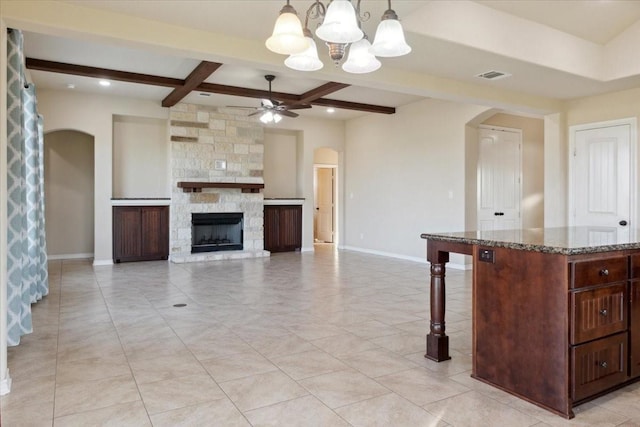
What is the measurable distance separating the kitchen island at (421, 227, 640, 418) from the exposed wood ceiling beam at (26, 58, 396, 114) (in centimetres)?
438

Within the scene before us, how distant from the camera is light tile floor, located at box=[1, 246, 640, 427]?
2340 millimetres

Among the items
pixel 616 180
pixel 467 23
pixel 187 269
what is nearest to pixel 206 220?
pixel 187 269

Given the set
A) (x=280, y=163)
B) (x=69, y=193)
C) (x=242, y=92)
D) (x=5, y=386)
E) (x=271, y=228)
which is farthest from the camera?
(x=280, y=163)

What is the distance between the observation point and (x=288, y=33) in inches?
89.0

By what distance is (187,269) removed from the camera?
7246mm

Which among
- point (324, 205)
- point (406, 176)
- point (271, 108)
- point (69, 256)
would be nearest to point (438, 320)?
point (271, 108)

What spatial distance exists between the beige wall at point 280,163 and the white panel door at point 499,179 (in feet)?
13.7

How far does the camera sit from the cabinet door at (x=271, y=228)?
9.43m

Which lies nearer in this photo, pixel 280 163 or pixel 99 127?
pixel 99 127

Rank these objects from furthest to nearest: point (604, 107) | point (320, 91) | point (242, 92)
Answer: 1. point (242, 92)
2. point (320, 91)
3. point (604, 107)

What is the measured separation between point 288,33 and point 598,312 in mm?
2256

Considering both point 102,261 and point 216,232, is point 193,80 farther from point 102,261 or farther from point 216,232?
point 102,261

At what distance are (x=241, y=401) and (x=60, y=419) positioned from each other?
0.92 meters

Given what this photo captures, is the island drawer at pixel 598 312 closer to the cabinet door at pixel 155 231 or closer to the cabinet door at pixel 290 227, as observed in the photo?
the cabinet door at pixel 155 231
